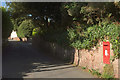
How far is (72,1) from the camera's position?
8664mm

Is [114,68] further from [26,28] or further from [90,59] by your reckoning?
[26,28]

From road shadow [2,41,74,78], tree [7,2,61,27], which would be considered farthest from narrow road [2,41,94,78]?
tree [7,2,61,27]

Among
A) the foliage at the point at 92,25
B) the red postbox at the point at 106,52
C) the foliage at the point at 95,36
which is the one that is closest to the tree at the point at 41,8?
the foliage at the point at 92,25

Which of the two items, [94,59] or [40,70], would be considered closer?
[94,59]

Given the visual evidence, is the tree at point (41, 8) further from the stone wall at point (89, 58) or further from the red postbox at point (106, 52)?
the red postbox at point (106, 52)

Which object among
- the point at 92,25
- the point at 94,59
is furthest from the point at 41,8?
the point at 94,59

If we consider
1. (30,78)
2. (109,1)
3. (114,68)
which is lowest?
(30,78)

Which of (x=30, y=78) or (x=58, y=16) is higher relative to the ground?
(x=58, y=16)

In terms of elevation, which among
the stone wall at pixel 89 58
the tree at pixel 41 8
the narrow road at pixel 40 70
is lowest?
the narrow road at pixel 40 70

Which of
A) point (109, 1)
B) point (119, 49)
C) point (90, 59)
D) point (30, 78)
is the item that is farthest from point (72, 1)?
point (30, 78)

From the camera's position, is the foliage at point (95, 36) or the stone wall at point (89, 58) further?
the stone wall at point (89, 58)

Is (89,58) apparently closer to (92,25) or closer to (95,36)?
(95,36)

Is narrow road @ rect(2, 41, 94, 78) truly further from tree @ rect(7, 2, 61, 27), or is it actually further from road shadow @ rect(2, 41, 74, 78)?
tree @ rect(7, 2, 61, 27)

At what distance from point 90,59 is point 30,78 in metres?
3.08
